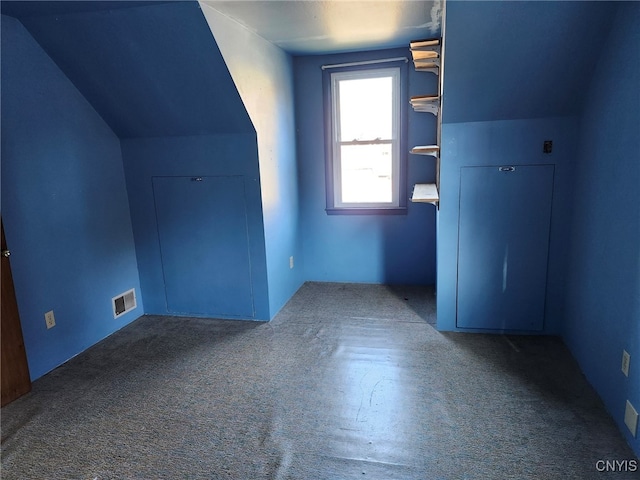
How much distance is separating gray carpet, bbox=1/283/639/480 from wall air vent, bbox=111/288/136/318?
22cm

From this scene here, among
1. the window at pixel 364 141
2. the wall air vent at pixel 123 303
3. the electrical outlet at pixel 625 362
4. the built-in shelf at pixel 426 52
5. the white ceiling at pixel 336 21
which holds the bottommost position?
the wall air vent at pixel 123 303

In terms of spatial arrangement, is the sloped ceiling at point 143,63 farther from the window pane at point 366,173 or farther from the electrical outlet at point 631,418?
the electrical outlet at point 631,418

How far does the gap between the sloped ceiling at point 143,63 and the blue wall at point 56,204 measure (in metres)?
0.15

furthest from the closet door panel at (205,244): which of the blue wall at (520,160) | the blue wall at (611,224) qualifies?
the blue wall at (611,224)

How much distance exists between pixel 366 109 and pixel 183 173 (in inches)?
72.4

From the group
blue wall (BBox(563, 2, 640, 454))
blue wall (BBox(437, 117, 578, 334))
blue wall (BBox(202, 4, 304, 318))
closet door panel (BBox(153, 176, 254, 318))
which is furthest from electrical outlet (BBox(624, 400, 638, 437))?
closet door panel (BBox(153, 176, 254, 318))

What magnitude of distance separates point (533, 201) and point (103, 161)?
125 inches

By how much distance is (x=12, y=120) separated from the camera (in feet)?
7.86

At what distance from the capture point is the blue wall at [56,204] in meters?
2.42

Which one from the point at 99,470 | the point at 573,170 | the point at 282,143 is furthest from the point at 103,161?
the point at 573,170

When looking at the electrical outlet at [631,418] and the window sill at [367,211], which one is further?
the window sill at [367,211]

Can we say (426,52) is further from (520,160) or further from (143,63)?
(143,63)

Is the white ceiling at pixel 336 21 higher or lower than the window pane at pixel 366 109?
higher

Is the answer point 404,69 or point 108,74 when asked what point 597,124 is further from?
point 108,74
